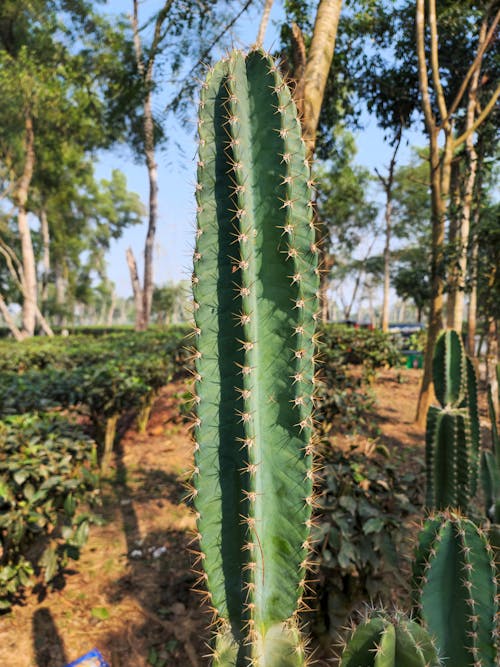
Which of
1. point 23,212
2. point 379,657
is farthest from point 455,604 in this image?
point 23,212

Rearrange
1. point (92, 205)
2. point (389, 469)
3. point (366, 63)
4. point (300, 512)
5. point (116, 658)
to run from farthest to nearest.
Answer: point (92, 205) < point (366, 63) < point (389, 469) < point (116, 658) < point (300, 512)

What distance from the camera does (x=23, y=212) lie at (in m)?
13.7

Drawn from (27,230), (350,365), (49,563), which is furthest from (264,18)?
(27,230)

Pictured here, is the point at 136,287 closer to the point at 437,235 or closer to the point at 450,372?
the point at 437,235

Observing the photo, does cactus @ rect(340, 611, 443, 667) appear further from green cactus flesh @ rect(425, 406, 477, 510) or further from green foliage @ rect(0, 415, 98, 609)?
green cactus flesh @ rect(425, 406, 477, 510)

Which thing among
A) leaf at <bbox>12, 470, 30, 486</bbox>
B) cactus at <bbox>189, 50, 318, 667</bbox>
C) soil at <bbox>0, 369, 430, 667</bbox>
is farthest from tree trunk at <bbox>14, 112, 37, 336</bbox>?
cactus at <bbox>189, 50, 318, 667</bbox>

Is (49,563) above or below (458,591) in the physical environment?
below

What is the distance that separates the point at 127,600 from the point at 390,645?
2.25 m

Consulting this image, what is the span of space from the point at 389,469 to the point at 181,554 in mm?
1628

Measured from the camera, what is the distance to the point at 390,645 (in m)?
0.98

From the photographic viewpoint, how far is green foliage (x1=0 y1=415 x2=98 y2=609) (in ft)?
7.41

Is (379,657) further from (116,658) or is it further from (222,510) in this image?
(116,658)

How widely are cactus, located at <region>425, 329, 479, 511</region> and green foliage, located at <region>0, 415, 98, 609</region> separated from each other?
230 cm

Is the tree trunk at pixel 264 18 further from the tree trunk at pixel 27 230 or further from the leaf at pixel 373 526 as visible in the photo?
the tree trunk at pixel 27 230
